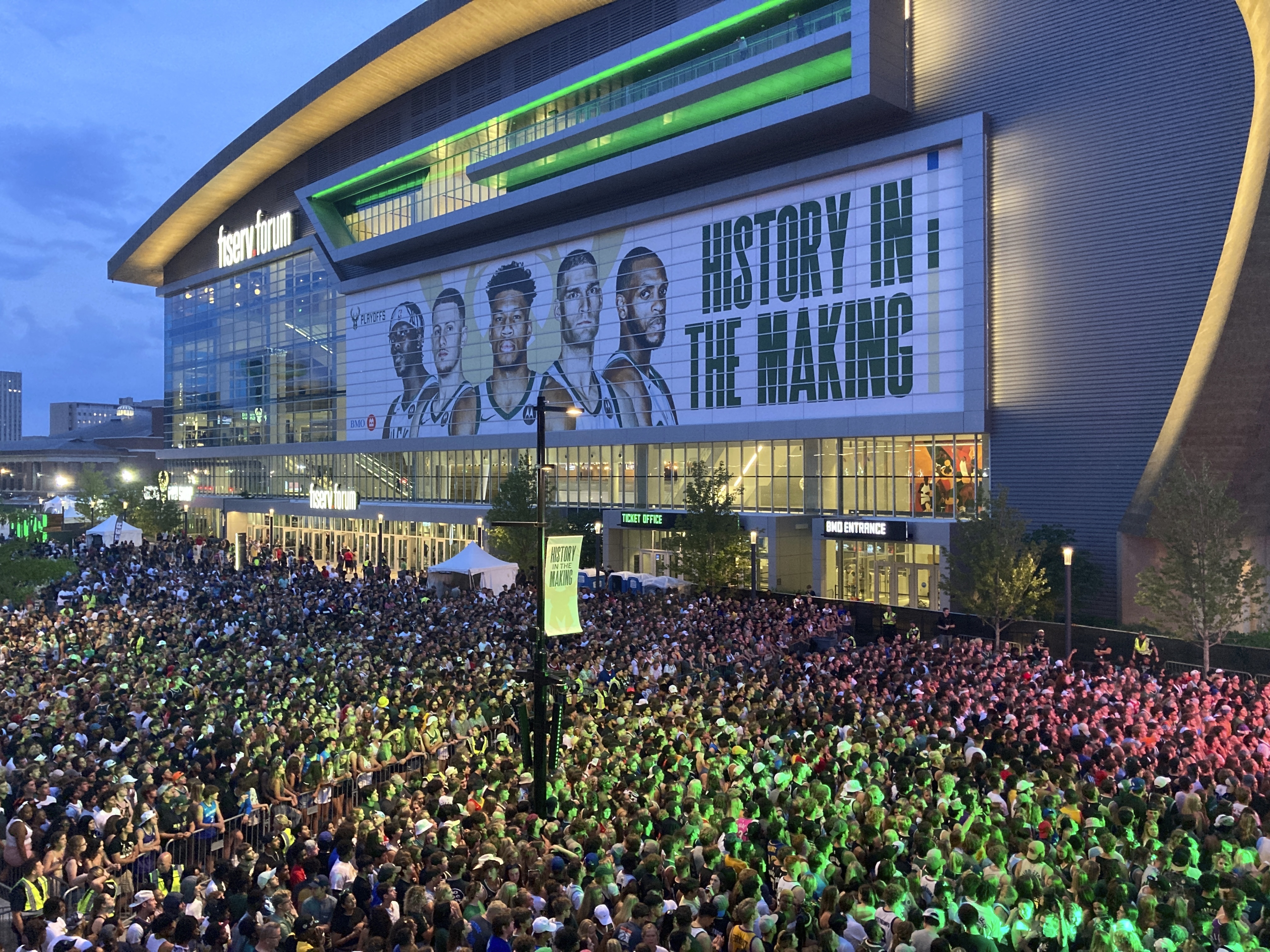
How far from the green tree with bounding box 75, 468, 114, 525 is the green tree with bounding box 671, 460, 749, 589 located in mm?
56978

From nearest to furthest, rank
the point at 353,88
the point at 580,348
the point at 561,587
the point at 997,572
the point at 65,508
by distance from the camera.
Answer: the point at 561,587
the point at 997,572
the point at 580,348
the point at 353,88
the point at 65,508

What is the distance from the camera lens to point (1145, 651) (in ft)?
81.7

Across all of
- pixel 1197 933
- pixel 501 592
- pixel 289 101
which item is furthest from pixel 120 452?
pixel 1197 933

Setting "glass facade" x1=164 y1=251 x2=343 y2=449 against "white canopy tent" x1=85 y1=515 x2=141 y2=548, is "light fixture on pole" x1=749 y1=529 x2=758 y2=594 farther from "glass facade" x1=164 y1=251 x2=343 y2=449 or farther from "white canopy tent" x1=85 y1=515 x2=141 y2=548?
"glass facade" x1=164 y1=251 x2=343 y2=449

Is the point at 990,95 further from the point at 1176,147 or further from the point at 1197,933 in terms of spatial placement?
the point at 1197,933

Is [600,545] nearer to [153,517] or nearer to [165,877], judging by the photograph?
[153,517]

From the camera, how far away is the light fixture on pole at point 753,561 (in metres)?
36.8

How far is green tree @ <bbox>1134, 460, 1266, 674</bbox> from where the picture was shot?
2492 centimetres

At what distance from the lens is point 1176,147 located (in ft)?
113

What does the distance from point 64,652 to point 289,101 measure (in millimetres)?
53345

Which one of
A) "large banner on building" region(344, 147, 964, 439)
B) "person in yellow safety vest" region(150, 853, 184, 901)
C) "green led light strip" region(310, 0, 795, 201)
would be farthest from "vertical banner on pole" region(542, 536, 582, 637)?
"green led light strip" region(310, 0, 795, 201)

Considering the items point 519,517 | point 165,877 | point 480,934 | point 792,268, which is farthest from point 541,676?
point 792,268

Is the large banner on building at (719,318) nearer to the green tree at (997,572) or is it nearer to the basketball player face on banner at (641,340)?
the basketball player face on banner at (641,340)

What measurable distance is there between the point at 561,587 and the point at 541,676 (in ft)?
5.26
